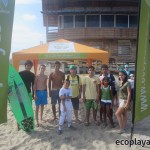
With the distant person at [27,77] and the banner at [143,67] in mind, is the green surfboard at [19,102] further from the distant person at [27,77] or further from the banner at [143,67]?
the banner at [143,67]

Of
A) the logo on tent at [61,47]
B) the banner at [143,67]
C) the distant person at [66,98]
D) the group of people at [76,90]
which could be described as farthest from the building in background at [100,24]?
the banner at [143,67]

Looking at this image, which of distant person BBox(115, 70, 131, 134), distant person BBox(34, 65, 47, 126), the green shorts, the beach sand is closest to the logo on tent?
distant person BBox(34, 65, 47, 126)

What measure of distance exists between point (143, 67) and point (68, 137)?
7.97ft

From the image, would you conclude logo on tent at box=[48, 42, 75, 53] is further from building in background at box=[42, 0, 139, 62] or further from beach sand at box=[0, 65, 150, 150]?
building in background at box=[42, 0, 139, 62]

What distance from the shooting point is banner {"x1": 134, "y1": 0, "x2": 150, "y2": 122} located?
18.7 feet

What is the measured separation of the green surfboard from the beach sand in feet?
0.82

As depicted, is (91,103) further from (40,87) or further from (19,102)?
(19,102)

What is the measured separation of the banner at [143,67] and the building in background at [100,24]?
60.8 ft

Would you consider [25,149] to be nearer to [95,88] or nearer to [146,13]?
[95,88]

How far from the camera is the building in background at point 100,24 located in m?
24.7

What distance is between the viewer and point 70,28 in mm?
24766

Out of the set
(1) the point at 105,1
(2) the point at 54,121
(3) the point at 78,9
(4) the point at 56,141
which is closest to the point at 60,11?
(3) the point at 78,9

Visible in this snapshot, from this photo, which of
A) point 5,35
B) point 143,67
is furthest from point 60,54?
point 5,35

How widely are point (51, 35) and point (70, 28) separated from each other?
1.99m
